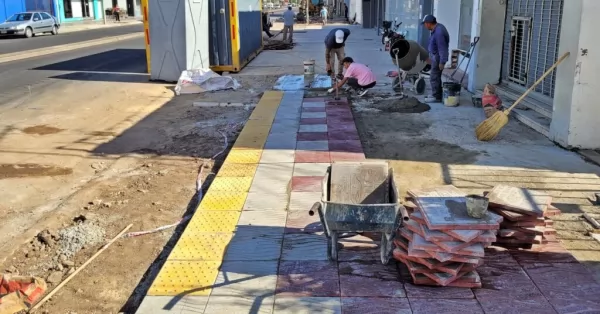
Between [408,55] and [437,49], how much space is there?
1446 millimetres

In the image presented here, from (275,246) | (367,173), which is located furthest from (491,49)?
(275,246)

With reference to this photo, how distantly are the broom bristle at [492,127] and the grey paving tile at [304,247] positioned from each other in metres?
4.39

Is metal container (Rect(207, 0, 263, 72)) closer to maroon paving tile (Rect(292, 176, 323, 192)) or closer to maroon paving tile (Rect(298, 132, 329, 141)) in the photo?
maroon paving tile (Rect(298, 132, 329, 141))

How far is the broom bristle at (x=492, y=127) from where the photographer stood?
852 cm

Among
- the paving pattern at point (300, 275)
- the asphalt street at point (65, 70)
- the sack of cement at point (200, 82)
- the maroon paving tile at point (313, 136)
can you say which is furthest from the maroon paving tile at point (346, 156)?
the asphalt street at point (65, 70)

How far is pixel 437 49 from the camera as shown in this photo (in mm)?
11148

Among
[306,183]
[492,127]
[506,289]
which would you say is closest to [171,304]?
[506,289]

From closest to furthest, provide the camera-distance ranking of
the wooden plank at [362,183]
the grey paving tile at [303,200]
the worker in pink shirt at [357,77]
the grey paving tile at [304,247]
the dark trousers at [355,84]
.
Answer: the grey paving tile at [304,247], the wooden plank at [362,183], the grey paving tile at [303,200], the worker in pink shirt at [357,77], the dark trousers at [355,84]

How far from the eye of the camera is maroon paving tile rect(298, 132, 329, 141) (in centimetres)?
893

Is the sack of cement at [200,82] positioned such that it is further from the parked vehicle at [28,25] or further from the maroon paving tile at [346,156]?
the parked vehicle at [28,25]

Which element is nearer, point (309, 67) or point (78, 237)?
point (78, 237)

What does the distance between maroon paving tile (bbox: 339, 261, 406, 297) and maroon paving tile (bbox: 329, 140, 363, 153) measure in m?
3.58

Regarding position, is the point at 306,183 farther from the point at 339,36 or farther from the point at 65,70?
the point at 65,70

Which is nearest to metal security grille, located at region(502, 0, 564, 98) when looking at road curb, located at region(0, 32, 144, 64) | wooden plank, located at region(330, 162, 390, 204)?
wooden plank, located at region(330, 162, 390, 204)
